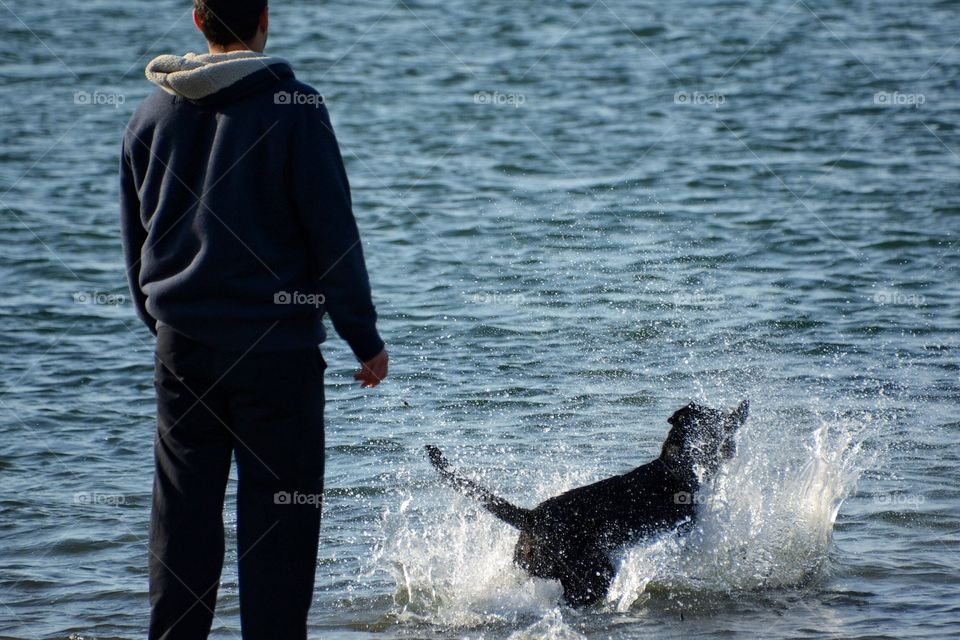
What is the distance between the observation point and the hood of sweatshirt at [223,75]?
3221mm

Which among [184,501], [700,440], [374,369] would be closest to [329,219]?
[374,369]

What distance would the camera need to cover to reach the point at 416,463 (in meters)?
6.40

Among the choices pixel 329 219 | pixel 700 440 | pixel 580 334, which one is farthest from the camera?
pixel 580 334

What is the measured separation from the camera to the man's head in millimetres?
3252

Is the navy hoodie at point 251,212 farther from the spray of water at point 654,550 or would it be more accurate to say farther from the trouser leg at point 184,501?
the spray of water at point 654,550

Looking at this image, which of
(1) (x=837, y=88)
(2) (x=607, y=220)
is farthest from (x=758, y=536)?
(1) (x=837, y=88)

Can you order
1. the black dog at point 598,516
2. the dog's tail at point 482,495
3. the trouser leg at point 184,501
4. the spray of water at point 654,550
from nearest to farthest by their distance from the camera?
the trouser leg at point 184,501 < the dog's tail at point 482,495 < the black dog at point 598,516 < the spray of water at point 654,550

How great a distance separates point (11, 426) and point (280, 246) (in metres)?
4.63

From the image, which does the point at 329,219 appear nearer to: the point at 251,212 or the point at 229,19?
the point at 251,212

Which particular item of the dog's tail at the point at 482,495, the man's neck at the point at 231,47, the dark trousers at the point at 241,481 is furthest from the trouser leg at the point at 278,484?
the dog's tail at the point at 482,495

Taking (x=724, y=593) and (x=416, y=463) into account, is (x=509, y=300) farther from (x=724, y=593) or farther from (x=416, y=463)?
(x=724, y=593)

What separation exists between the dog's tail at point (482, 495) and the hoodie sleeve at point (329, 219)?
139cm

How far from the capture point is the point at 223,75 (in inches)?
127

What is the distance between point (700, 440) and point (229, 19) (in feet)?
9.20
